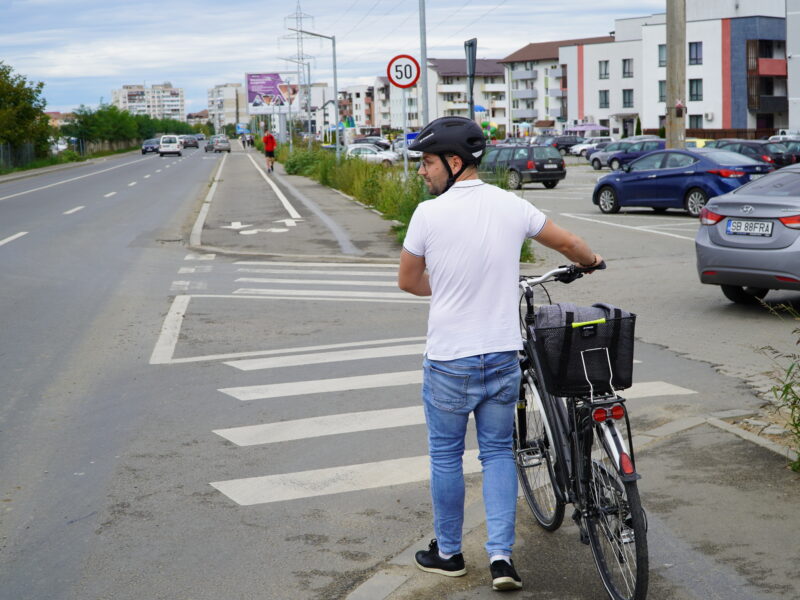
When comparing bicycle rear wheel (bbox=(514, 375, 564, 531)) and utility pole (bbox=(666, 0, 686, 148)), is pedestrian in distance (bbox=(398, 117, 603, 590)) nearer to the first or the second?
bicycle rear wheel (bbox=(514, 375, 564, 531))

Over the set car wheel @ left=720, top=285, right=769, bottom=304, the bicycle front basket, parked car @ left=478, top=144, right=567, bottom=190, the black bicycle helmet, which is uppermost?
parked car @ left=478, top=144, right=567, bottom=190

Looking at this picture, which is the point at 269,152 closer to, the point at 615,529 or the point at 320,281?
the point at 320,281

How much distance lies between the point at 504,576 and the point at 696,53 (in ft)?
269

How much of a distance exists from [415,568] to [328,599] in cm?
40

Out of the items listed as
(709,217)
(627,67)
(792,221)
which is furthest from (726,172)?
(627,67)

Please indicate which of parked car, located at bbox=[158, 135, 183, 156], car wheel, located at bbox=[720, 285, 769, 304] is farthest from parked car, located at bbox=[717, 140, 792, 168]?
parked car, located at bbox=[158, 135, 183, 156]

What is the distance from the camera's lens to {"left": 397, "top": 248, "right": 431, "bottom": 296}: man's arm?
152 inches

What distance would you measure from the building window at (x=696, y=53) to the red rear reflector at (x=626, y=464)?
8171cm

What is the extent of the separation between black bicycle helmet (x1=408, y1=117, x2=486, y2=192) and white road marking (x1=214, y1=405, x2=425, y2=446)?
9.76 ft

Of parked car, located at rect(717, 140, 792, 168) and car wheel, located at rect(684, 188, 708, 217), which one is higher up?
parked car, located at rect(717, 140, 792, 168)

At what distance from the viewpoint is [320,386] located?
7.65 metres

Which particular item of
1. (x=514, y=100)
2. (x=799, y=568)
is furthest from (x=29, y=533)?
(x=514, y=100)

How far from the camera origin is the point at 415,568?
4.19 m

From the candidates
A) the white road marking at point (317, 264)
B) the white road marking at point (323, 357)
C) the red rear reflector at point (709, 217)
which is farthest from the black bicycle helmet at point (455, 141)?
the white road marking at point (317, 264)
